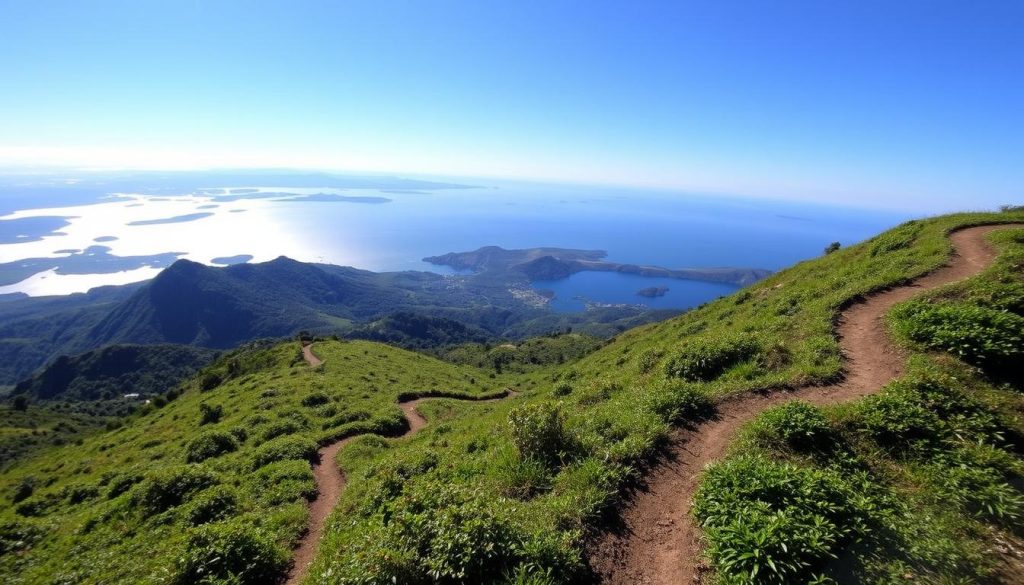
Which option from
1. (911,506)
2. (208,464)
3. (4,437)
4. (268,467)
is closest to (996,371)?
(911,506)

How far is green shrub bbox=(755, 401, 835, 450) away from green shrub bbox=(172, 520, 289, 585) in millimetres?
11196

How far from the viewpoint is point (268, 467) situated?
57.0 ft

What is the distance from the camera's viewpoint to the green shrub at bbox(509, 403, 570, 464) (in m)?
9.10

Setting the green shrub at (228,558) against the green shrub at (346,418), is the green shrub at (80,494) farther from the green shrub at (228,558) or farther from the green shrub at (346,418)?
the green shrub at (228,558)

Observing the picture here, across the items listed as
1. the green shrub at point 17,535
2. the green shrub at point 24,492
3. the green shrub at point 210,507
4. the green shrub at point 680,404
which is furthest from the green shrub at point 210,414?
the green shrub at point 680,404

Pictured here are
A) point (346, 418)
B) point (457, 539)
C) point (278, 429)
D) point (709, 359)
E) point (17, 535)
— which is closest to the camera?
point (457, 539)

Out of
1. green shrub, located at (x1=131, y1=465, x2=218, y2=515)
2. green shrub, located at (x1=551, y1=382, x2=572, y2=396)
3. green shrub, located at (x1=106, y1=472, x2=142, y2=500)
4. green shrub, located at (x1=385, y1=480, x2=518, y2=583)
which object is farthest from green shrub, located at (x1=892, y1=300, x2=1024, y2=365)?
green shrub, located at (x1=106, y1=472, x2=142, y2=500)

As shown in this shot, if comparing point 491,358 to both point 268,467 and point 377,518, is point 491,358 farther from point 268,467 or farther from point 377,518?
point 377,518

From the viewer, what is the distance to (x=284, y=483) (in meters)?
15.5

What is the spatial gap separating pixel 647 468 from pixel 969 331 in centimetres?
927

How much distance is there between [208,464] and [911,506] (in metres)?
24.7

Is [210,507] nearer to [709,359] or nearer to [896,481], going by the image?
[709,359]

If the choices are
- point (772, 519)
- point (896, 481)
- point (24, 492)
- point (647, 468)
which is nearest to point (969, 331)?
point (896, 481)

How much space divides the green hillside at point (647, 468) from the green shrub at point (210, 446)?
0.66ft
